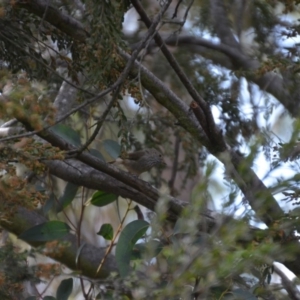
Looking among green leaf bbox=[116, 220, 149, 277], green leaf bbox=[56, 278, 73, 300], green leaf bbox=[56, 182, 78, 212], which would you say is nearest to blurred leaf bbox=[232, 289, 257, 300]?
green leaf bbox=[116, 220, 149, 277]

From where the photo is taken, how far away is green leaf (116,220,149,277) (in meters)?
3.57

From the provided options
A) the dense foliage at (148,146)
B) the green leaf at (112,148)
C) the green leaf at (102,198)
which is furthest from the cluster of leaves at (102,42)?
the green leaf at (102,198)

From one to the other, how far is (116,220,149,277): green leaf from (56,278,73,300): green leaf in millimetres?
256

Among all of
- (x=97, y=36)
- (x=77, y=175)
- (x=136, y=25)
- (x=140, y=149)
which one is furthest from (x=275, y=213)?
(x=136, y=25)

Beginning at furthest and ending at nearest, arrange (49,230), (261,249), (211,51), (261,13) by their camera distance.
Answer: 1. (211,51)
2. (261,13)
3. (49,230)
4. (261,249)

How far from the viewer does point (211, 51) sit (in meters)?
6.75

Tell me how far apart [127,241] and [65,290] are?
395 mm

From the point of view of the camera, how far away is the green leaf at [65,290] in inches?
138

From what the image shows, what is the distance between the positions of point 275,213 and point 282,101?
10.3ft

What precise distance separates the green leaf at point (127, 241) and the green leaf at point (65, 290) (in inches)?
10.1

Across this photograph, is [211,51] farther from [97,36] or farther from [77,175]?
[97,36]

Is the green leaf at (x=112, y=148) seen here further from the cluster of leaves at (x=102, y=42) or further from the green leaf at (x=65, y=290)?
the green leaf at (x=65, y=290)

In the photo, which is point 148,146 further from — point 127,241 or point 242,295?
point 242,295

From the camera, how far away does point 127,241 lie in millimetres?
3660
